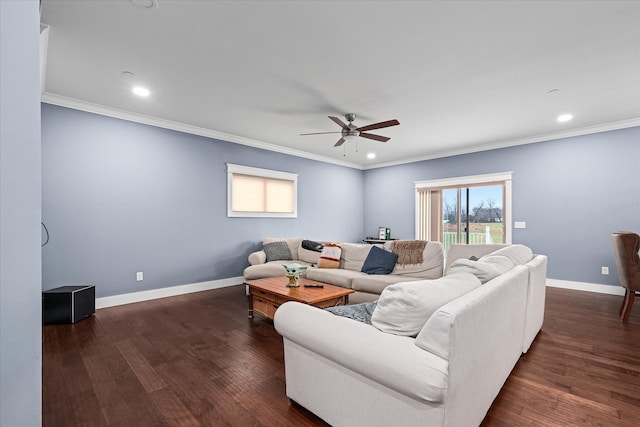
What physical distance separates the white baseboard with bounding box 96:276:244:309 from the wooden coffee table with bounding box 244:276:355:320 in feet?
5.49

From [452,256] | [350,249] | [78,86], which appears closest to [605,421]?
[452,256]

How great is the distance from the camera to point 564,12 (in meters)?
2.17

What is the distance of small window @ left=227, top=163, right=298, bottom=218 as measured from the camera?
5328mm

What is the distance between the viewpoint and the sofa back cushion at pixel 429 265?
3842mm

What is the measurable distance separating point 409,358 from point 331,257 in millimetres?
3295

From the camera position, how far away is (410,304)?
1382 mm

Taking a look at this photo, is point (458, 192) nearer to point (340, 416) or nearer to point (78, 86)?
point (340, 416)

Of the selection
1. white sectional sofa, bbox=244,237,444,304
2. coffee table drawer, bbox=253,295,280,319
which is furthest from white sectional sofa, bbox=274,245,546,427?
white sectional sofa, bbox=244,237,444,304

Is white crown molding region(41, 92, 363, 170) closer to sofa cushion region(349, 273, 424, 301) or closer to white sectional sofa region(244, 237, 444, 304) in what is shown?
white sectional sofa region(244, 237, 444, 304)

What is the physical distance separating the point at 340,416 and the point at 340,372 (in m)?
0.26

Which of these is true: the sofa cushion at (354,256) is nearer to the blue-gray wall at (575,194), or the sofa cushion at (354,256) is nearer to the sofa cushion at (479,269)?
the sofa cushion at (479,269)

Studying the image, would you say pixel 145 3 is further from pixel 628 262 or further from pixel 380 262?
pixel 628 262

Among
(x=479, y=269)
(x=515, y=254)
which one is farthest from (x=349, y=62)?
(x=515, y=254)

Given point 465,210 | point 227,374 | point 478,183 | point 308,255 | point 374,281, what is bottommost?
point 227,374
